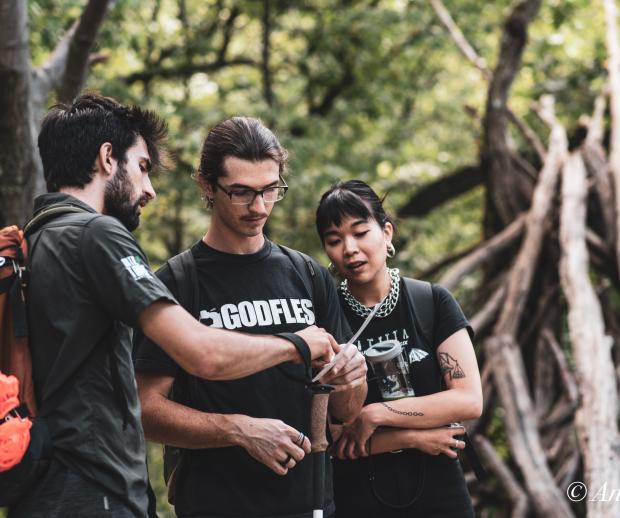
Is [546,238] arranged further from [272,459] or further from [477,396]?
[272,459]

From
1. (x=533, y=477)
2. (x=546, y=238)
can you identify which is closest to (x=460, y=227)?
(x=546, y=238)

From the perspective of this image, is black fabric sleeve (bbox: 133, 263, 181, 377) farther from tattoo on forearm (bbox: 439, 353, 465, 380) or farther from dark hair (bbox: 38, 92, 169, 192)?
tattoo on forearm (bbox: 439, 353, 465, 380)

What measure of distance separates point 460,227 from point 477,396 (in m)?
10.0

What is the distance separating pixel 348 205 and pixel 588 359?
2689 mm

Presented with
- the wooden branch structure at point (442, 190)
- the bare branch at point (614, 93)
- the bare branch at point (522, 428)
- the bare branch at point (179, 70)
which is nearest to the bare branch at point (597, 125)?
the bare branch at point (614, 93)

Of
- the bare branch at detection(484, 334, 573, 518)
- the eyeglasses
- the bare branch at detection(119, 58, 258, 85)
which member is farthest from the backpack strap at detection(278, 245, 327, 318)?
the bare branch at detection(119, 58, 258, 85)

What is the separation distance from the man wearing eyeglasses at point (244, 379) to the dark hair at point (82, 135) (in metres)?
0.42

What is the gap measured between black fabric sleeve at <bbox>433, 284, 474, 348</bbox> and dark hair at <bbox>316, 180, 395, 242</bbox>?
1.16 ft

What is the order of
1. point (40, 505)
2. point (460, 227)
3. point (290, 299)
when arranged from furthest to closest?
point (460, 227), point (290, 299), point (40, 505)

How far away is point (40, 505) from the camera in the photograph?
2.09m

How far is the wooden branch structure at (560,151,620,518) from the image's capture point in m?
4.42

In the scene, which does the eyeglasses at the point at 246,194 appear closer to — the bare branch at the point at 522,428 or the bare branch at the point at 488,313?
the bare branch at the point at 522,428

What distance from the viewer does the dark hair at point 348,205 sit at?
322 centimetres

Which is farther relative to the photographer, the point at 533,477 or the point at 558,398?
the point at 558,398
